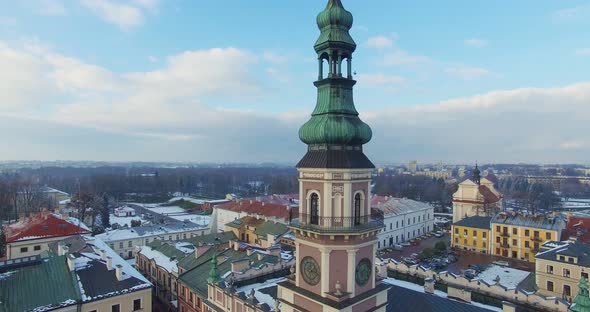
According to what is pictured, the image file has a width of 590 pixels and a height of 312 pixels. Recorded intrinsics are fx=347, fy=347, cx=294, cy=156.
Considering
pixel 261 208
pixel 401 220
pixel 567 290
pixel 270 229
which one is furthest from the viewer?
pixel 261 208

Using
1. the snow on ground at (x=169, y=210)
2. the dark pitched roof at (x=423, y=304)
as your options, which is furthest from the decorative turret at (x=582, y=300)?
the snow on ground at (x=169, y=210)

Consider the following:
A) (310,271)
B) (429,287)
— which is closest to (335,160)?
(310,271)

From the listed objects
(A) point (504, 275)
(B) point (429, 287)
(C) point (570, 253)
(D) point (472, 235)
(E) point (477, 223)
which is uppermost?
(B) point (429, 287)

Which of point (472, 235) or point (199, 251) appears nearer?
point (199, 251)

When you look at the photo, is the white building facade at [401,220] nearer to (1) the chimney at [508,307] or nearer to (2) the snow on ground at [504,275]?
(2) the snow on ground at [504,275]

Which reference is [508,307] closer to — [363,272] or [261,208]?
[363,272]

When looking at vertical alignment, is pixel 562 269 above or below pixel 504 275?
above
